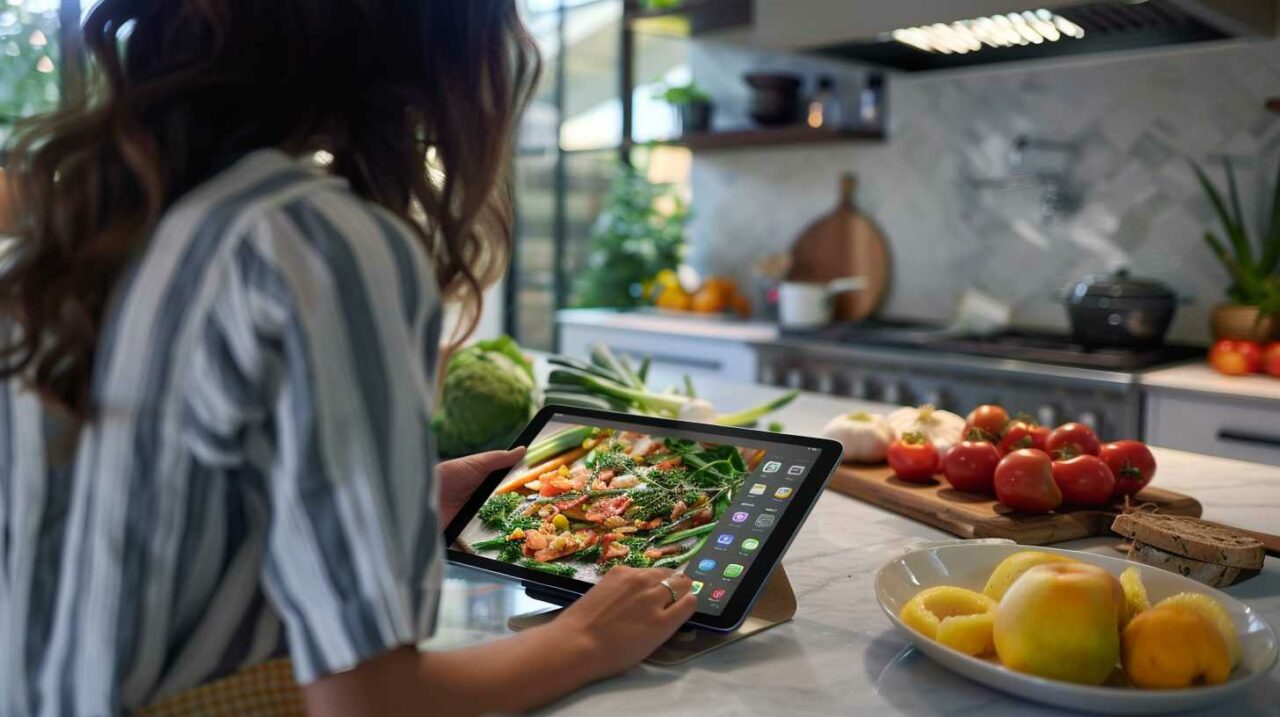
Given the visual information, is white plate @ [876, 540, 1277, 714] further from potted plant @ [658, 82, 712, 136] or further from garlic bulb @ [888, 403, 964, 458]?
potted plant @ [658, 82, 712, 136]

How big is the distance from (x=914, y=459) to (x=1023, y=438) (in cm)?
15

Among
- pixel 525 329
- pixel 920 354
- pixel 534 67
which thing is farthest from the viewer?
pixel 525 329

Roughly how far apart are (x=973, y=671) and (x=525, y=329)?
15.3 ft

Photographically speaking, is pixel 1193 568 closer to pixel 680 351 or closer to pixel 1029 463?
pixel 1029 463

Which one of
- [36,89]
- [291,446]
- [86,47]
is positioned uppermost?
[36,89]

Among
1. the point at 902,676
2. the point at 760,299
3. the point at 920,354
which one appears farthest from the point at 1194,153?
the point at 902,676

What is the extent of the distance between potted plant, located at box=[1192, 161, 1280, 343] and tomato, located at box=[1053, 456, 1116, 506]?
72.2 inches

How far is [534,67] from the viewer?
0.87 meters

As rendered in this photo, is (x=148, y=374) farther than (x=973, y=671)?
No

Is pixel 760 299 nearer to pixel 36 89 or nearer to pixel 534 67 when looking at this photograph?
pixel 36 89

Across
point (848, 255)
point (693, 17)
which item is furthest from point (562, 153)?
point (848, 255)

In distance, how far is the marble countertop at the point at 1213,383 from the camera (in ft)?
7.99

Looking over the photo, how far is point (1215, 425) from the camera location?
2504 millimetres

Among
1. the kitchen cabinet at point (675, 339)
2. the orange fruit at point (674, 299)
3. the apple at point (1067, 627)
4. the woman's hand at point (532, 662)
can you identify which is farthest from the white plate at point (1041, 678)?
the orange fruit at point (674, 299)
